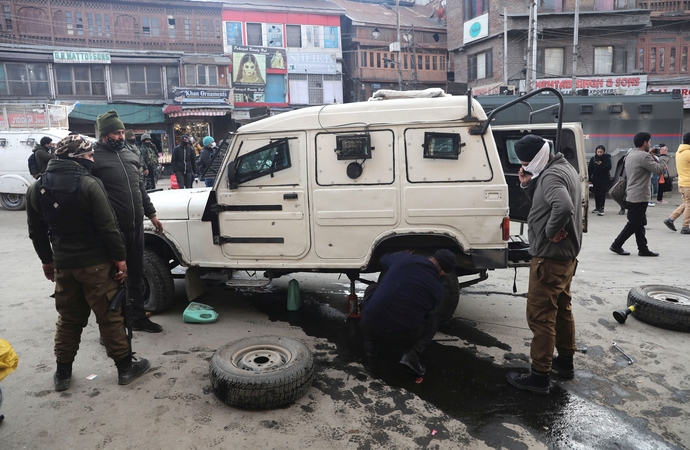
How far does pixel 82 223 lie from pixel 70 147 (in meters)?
0.55

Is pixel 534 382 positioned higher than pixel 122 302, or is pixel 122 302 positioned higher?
pixel 122 302

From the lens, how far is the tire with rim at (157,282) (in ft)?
16.3

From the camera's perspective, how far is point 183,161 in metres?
12.2

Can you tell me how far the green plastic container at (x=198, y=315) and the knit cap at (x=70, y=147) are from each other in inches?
82.2

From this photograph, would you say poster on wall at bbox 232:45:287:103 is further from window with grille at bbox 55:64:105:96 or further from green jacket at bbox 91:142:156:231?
green jacket at bbox 91:142:156:231

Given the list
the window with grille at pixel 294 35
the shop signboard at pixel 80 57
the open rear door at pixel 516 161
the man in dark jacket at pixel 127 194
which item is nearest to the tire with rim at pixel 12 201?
the man in dark jacket at pixel 127 194

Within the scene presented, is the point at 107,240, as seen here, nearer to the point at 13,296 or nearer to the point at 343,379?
the point at 343,379

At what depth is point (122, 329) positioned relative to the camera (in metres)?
3.57

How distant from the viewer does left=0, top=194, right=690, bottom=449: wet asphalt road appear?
296 cm

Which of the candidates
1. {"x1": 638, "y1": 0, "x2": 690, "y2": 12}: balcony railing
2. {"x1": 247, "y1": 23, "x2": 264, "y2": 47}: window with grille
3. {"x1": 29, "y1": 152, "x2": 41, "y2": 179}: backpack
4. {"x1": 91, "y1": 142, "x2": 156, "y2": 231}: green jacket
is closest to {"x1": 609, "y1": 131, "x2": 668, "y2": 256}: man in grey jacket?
{"x1": 91, "y1": 142, "x2": 156, "y2": 231}: green jacket

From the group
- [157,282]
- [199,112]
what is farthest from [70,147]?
[199,112]

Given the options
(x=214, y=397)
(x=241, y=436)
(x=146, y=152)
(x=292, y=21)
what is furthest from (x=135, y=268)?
(x=292, y=21)

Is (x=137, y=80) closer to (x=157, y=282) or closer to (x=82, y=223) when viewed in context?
(x=157, y=282)

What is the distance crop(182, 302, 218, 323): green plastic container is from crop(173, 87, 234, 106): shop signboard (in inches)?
1002
